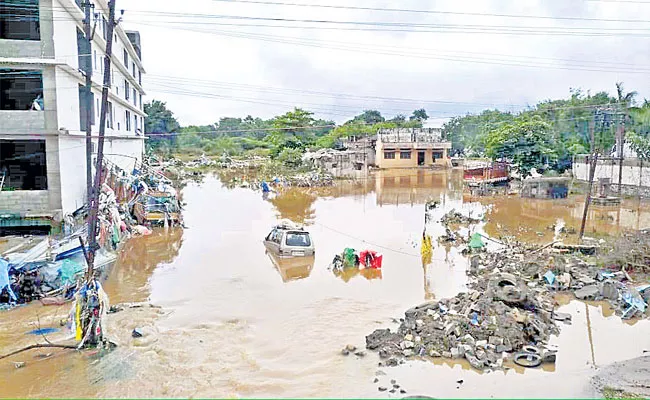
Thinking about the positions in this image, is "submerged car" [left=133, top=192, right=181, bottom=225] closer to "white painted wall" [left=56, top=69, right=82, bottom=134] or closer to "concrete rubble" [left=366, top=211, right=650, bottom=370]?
A: "white painted wall" [left=56, top=69, right=82, bottom=134]

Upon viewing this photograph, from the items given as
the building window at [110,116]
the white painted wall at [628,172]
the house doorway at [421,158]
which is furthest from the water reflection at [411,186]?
the building window at [110,116]

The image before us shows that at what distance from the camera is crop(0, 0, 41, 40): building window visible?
19188 millimetres

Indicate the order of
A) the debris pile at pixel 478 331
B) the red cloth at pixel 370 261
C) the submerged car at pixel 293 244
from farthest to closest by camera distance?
the submerged car at pixel 293 244 < the red cloth at pixel 370 261 < the debris pile at pixel 478 331

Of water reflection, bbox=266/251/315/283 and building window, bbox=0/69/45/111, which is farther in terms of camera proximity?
building window, bbox=0/69/45/111

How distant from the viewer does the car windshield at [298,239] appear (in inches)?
810

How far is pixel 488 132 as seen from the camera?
60.7 meters

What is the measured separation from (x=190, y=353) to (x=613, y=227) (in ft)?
79.4

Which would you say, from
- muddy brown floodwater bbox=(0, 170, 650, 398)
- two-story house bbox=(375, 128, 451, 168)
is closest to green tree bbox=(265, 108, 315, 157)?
two-story house bbox=(375, 128, 451, 168)

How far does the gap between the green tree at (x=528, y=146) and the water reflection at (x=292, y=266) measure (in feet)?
88.4

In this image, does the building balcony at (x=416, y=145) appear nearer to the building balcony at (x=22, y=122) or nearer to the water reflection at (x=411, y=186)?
the water reflection at (x=411, y=186)

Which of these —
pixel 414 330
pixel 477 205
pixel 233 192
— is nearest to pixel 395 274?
pixel 414 330

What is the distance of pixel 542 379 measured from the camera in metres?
10.3

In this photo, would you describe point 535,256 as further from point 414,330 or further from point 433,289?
point 414,330

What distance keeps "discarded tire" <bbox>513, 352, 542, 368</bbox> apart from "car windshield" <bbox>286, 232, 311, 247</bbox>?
1085 cm
